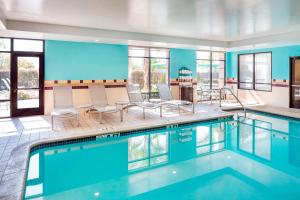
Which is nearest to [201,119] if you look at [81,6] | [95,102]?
[95,102]

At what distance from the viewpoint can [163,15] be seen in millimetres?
5379

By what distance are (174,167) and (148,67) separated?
241 inches

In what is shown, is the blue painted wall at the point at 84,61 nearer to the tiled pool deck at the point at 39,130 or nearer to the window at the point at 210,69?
the tiled pool deck at the point at 39,130

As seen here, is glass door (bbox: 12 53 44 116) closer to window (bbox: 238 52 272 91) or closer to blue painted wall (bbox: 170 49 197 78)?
blue painted wall (bbox: 170 49 197 78)

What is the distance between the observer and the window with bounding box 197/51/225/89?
11.4 m

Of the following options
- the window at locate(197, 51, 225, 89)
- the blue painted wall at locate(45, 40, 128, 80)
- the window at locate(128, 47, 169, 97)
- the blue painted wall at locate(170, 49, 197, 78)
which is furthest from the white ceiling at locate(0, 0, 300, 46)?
the window at locate(197, 51, 225, 89)

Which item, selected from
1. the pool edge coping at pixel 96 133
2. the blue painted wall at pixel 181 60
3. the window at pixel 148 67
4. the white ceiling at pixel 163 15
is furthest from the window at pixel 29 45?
the blue painted wall at pixel 181 60

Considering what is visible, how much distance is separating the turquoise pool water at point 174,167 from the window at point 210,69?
5.22 meters

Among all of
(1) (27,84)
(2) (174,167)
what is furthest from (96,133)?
(1) (27,84)

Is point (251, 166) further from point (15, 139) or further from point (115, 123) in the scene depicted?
point (15, 139)

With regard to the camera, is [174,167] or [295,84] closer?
[174,167]

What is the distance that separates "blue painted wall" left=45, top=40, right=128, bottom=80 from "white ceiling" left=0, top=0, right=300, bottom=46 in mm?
1599

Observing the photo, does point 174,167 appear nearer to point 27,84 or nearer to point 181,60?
point 27,84

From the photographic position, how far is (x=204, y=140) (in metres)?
6.06
